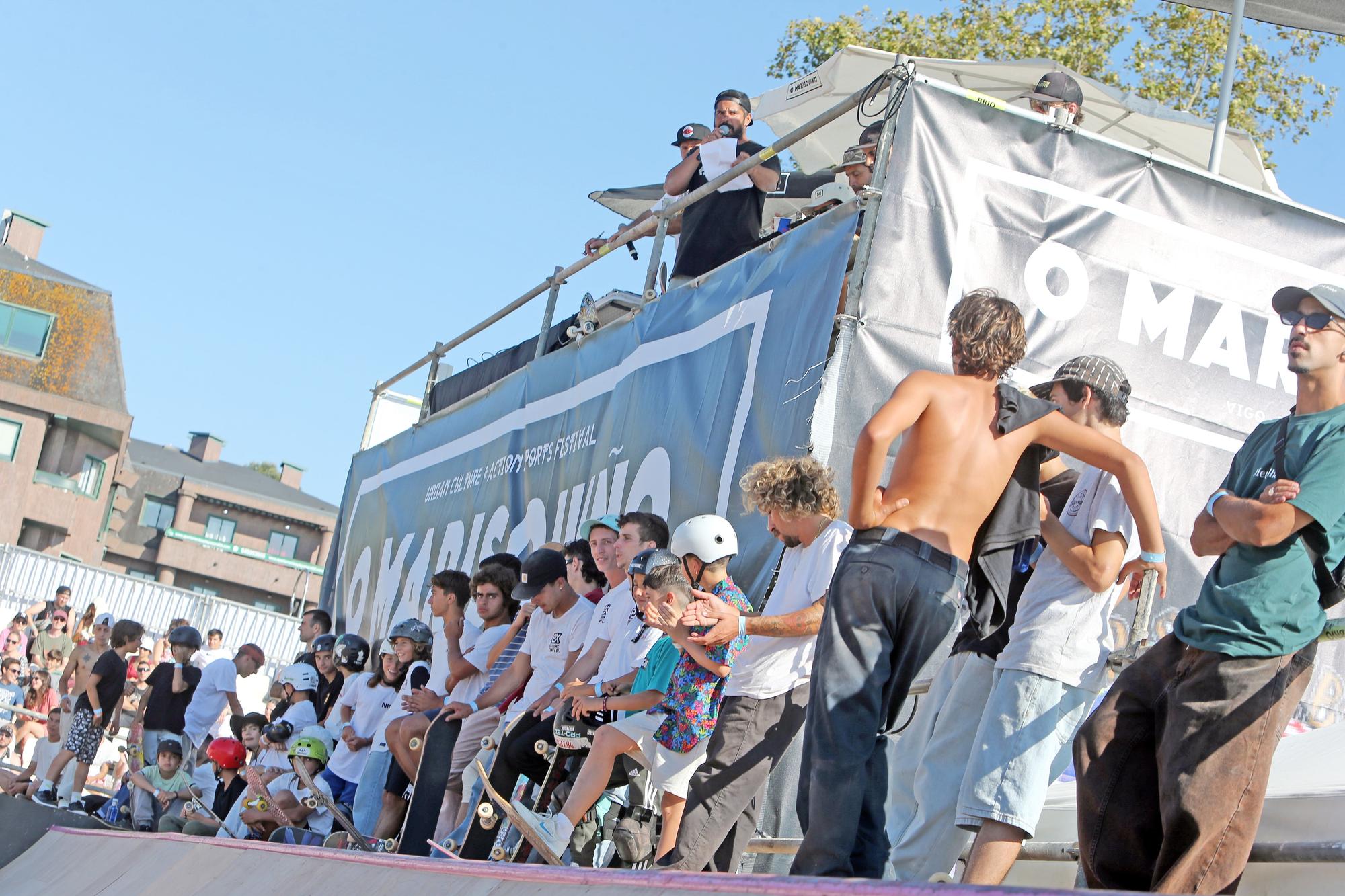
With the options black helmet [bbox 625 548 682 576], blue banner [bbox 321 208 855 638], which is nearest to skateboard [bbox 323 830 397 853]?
blue banner [bbox 321 208 855 638]

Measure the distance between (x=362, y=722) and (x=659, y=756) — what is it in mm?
4204

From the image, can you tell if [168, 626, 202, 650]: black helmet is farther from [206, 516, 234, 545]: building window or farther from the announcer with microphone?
[206, 516, 234, 545]: building window

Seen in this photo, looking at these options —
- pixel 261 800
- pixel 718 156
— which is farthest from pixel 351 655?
pixel 718 156

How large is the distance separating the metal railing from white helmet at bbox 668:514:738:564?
1876mm

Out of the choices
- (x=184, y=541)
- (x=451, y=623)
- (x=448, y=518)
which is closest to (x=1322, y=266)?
(x=451, y=623)

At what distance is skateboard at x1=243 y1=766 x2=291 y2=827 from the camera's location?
909 centimetres

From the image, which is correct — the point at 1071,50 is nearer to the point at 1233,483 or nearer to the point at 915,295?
the point at 915,295

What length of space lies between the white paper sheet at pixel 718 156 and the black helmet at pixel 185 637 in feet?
22.3

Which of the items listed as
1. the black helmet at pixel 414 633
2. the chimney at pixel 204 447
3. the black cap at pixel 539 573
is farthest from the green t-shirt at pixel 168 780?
the chimney at pixel 204 447

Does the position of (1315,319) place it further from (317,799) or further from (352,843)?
(317,799)

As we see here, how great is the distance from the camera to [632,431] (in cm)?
917

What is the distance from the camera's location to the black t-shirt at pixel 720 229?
8.98 metres

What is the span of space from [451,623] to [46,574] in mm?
19421

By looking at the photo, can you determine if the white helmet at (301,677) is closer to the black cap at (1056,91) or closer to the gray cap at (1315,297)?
the black cap at (1056,91)
